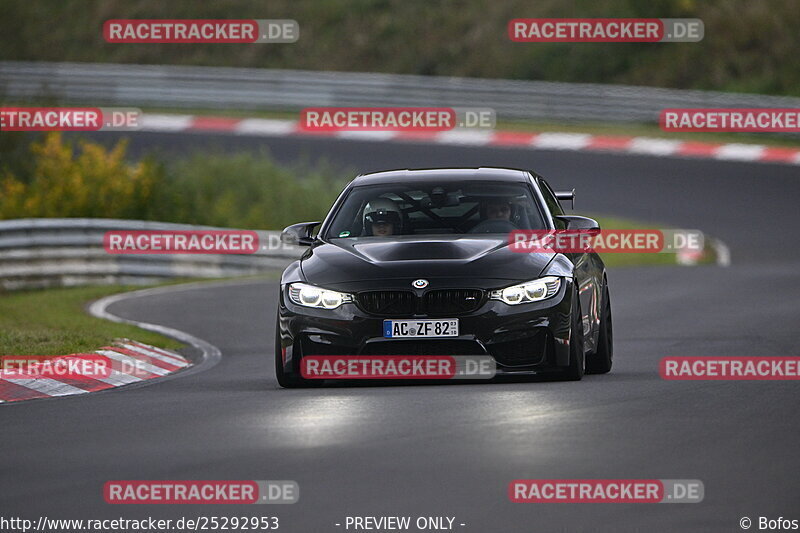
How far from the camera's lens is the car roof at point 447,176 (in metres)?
12.5

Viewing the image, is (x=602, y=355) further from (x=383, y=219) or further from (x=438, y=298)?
(x=438, y=298)

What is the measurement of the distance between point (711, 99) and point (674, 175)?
4.27 meters

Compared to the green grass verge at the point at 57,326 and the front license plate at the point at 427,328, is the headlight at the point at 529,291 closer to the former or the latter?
the front license plate at the point at 427,328

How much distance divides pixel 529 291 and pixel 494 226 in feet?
3.65

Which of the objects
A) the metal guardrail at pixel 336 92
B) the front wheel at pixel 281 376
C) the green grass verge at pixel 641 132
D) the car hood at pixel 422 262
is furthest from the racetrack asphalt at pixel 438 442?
the metal guardrail at pixel 336 92

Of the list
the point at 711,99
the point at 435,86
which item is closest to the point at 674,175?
the point at 711,99

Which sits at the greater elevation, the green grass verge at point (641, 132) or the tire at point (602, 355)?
the green grass verge at point (641, 132)

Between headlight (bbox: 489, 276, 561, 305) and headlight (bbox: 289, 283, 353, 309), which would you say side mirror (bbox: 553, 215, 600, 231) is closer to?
headlight (bbox: 489, 276, 561, 305)

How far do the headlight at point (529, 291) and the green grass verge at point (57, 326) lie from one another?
4.55 metres

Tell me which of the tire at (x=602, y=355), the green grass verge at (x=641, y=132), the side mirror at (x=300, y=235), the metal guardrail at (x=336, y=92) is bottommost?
the tire at (x=602, y=355)

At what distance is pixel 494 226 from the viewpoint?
1203 centimetres

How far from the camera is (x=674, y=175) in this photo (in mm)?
34844

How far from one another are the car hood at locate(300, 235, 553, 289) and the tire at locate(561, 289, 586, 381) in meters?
0.36

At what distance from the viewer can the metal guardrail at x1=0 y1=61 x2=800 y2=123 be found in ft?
131
